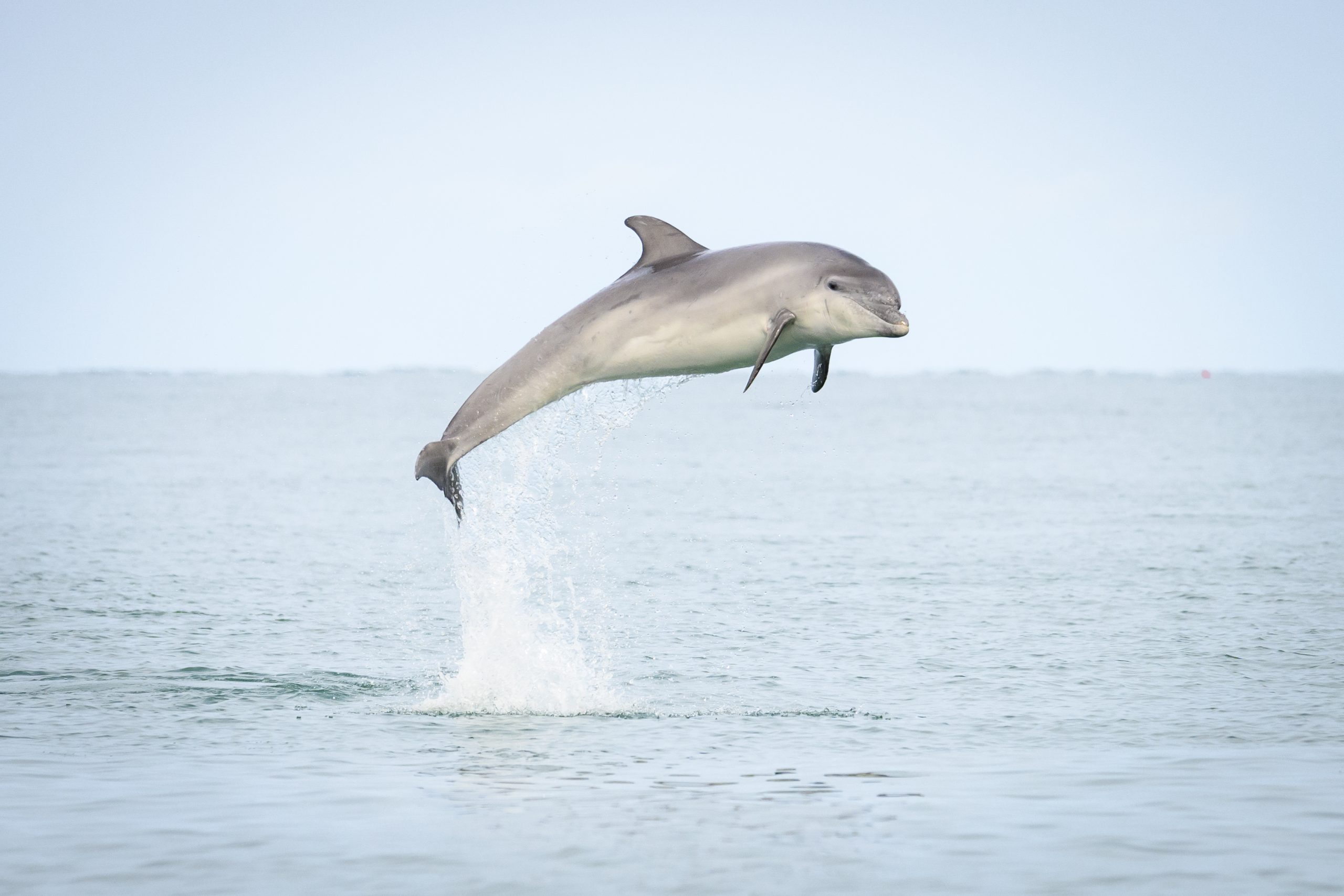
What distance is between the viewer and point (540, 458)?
1398 cm

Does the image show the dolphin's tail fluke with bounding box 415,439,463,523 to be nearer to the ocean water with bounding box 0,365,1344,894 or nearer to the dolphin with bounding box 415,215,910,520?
the dolphin with bounding box 415,215,910,520

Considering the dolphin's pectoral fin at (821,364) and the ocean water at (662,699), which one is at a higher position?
the dolphin's pectoral fin at (821,364)

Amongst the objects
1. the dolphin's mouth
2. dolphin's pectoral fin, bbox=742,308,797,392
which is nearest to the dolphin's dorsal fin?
dolphin's pectoral fin, bbox=742,308,797,392

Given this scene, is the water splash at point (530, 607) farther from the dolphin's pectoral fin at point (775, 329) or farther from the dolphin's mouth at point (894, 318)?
the dolphin's mouth at point (894, 318)

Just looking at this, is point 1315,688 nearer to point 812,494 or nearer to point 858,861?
point 858,861

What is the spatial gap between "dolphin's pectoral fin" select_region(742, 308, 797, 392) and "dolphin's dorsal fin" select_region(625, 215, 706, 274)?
119 centimetres

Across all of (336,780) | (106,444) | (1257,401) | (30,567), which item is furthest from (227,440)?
(1257,401)

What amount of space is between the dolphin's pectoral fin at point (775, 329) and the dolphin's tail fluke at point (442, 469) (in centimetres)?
236

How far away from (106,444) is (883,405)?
11074 centimetres

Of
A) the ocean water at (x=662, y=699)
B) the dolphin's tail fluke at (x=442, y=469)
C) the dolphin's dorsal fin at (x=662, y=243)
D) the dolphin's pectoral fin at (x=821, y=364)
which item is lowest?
the ocean water at (x=662, y=699)

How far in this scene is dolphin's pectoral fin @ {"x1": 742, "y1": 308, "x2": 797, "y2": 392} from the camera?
10086 mm

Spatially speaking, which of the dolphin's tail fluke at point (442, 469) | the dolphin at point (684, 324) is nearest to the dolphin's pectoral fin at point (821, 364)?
the dolphin at point (684, 324)

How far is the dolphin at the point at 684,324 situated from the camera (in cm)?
1028

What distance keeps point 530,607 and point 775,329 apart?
47.9 ft
